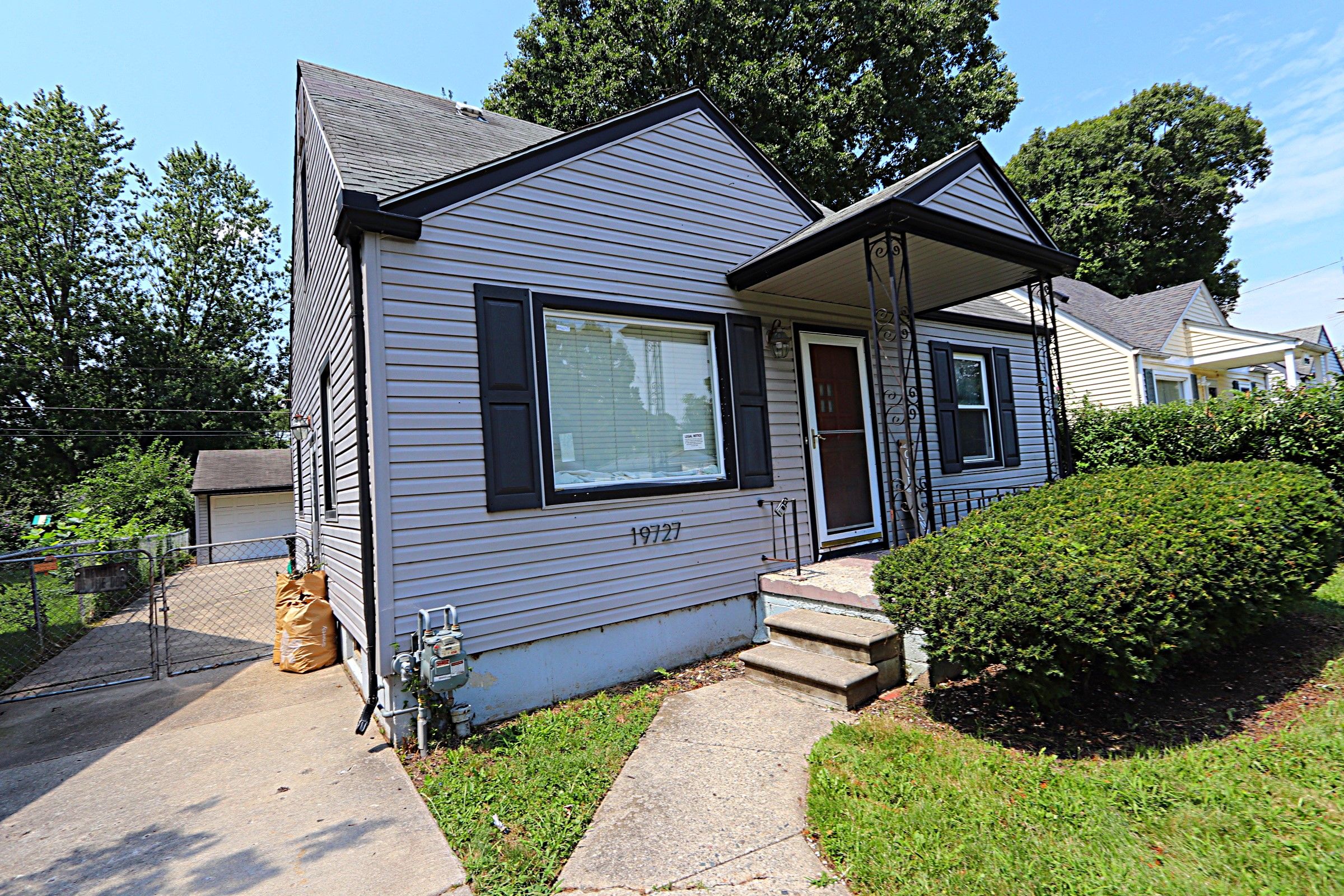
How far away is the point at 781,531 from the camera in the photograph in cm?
552

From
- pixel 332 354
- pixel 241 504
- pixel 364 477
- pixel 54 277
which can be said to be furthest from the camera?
pixel 54 277

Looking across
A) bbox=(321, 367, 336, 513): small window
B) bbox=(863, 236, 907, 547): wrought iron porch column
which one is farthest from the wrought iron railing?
bbox=(321, 367, 336, 513): small window

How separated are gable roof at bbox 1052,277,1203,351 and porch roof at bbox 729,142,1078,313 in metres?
Answer: 9.50

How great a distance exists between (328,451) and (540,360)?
9.85ft

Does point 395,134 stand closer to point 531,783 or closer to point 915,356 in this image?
point 915,356

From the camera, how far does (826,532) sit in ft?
19.1

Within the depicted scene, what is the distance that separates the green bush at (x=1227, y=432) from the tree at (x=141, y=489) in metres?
19.1

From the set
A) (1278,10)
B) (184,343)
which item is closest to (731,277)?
(1278,10)

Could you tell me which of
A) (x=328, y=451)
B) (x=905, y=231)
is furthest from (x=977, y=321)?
(x=328, y=451)

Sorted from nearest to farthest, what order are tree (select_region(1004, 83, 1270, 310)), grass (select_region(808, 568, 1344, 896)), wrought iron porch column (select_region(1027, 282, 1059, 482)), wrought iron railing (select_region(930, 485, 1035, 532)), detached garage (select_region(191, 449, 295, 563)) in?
grass (select_region(808, 568, 1344, 896))
wrought iron porch column (select_region(1027, 282, 1059, 482))
wrought iron railing (select_region(930, 485, 1035, 532))
detached garage (select_region(191, 449, 295, 563))
tree (select_region(1004, 83, 1270, 310))

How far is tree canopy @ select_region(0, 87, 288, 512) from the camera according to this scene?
23547 mm

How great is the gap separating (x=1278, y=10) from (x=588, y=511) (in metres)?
13.7

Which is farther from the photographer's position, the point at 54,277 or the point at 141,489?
the point at 54,277

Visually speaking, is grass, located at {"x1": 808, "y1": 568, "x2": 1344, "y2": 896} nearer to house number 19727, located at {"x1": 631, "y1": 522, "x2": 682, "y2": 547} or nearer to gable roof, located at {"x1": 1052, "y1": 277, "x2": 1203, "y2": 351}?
house number 19727, located at {"x1": 631, "y1": 522, "x2": 682, "y2": 547}
